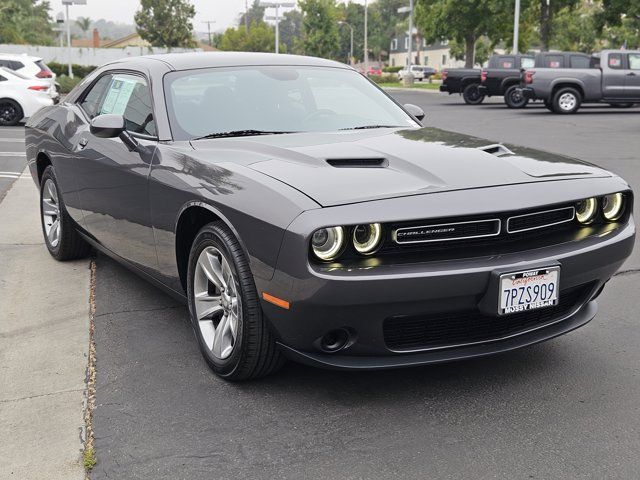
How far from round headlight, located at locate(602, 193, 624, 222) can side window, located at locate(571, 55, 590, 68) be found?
2124cm

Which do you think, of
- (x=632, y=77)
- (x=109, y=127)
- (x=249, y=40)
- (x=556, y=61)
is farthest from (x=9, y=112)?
(x=249, y=40)

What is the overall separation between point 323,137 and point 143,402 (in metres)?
1.60

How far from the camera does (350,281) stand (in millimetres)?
3021

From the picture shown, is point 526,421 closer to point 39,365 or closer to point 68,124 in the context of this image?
point 39,365

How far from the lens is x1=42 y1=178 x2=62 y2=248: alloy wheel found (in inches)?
235

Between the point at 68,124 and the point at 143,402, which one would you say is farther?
the point at 68,124

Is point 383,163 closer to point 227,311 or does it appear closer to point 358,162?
point 358,162

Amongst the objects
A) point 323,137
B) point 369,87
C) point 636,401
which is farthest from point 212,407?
point 369,87

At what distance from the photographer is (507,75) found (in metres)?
26.9

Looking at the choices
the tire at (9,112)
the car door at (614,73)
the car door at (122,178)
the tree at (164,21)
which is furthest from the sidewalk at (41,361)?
the tree at (164,21)

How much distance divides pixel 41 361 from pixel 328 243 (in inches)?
67.9

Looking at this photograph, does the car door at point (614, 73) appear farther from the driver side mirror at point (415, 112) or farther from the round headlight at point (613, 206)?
the round headlight at point (613, 206)

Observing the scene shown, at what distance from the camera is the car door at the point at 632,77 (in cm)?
2333

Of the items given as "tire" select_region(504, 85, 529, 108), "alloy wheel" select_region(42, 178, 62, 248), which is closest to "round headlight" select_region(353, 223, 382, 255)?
"alloy wheel" select_region(42, 178, 62, 248)
